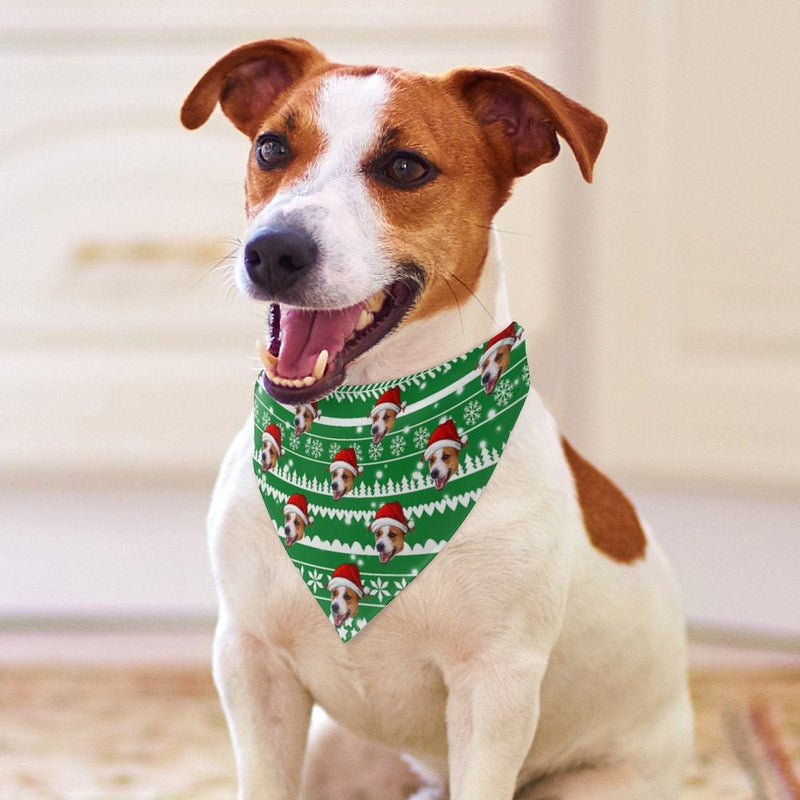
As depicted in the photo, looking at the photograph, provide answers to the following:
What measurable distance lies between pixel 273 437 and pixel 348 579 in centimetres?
17

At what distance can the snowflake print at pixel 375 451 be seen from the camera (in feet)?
3.78

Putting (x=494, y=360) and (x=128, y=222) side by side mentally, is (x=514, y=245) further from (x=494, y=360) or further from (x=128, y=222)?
(x=494, y=360)

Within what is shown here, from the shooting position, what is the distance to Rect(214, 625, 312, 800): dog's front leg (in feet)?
3.82

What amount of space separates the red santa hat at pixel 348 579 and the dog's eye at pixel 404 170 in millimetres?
381

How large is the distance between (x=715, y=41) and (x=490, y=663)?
1.49 m

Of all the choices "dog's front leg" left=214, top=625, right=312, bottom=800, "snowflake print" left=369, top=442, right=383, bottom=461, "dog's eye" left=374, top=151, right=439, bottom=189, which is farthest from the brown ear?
"dog's front leg" left=214, top=625, right=312, bottom=800

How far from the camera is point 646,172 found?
7.09 ft

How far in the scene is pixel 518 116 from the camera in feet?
3.93

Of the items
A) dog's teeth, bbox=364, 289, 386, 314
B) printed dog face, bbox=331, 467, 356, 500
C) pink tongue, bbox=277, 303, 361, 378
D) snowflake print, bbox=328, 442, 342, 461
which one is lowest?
printed dog face, bbox=331, 467, 356, 500

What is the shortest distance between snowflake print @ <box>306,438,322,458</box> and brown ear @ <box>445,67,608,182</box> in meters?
0.35

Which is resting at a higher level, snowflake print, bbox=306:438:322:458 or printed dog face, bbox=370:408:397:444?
printed dog face, bbox=370:408:397:444

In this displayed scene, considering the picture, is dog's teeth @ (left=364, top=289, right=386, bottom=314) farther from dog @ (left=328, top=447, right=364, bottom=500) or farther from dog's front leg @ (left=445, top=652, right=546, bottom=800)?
dog's front leg @ (left=445, top=652, right=546, bottom=800)

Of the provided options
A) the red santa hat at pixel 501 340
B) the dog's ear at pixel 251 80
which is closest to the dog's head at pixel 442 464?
the red santa hat at pixel 501 340

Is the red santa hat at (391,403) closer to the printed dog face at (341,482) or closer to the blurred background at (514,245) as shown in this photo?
the printed dog face at (341,482)
